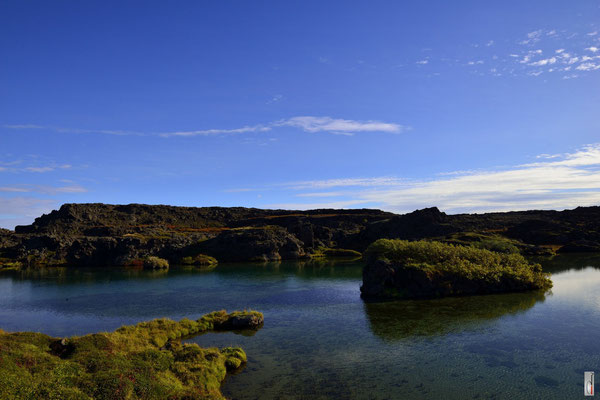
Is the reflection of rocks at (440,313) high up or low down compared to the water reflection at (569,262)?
down

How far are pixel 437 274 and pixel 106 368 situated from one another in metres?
51.9

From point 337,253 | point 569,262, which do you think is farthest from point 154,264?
point 569,262

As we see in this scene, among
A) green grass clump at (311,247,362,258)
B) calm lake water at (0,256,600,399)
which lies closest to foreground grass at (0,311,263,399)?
calm lake water at (0,256,600,399)

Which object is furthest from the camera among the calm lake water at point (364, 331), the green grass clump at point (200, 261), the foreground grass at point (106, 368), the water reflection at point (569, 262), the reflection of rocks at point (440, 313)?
the green grass clump at point (200, 261)

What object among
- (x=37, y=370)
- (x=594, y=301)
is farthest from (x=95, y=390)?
(x=594, y=301)

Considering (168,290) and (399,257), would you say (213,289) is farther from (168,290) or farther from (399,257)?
(399,257)

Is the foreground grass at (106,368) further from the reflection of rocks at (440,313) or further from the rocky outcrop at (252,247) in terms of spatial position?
the rocky outcrop at (252,247)

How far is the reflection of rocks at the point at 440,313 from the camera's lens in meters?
42.4

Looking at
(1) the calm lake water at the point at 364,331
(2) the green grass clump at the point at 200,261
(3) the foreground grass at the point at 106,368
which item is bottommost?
(2) the green grass clump at the point at 200,261

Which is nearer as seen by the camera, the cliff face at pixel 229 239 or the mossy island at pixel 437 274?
the mossy island at pixel 437 274

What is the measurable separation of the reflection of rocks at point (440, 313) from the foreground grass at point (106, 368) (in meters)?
19.2

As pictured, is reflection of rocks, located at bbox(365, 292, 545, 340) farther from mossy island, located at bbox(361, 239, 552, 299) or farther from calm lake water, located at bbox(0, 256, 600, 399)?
mossy island, located at bbox(361, 239, 552, 299)

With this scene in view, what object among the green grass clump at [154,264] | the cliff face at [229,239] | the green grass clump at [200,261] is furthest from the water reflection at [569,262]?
the green grass clump at [154,264]

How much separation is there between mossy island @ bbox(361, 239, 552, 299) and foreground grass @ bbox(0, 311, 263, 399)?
3512 cm
